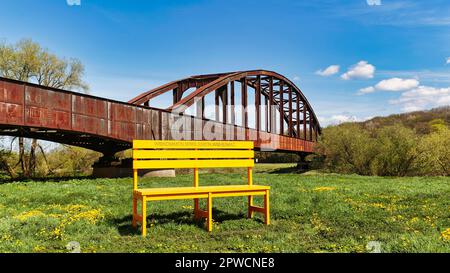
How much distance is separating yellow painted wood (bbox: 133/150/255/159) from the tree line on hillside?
2502cm

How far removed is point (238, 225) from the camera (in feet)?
23.1

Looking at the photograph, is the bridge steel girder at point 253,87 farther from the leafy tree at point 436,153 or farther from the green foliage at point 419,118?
the green foliage at point 419,118

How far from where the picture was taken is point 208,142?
7676 millimetres

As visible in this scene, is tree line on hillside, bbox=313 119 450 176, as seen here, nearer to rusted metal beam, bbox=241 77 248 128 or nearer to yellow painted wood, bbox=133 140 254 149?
rusted metal beam, bbox=241 77 248 128

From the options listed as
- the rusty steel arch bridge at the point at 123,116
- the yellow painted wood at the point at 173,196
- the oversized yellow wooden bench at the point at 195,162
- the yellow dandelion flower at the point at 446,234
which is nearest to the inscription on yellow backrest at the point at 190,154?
the oversized yellow wooden bench at the point at 195,162

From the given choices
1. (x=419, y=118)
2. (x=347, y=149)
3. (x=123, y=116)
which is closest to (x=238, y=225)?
(x=123, y=116)

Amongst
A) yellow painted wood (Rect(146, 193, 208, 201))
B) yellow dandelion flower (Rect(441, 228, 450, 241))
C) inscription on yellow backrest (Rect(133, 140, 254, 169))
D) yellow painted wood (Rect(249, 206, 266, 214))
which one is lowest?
yellow dandelion flower (Rect(441, 228, 450, 241))

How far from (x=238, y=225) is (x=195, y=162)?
1.43 m

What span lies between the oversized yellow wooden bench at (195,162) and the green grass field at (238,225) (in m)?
0.43

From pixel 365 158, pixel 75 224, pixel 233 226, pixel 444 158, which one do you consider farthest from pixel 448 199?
pixel 365 158

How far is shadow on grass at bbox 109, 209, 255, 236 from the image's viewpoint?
6.70 meters

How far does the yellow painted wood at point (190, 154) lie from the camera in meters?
7.13

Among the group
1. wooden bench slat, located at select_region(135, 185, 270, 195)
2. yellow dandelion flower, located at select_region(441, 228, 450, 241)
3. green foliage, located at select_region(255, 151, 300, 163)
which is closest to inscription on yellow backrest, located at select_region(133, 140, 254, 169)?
wooden bench slat, located at select_region(135, 185, 270, 195)

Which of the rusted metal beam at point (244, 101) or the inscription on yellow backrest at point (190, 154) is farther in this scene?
the rusted metal beam at point (244, 101)
